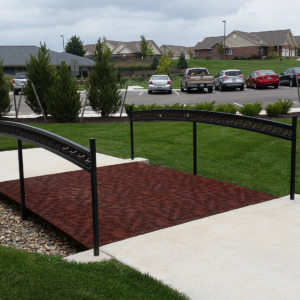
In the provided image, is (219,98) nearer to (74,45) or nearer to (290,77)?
(290,77)

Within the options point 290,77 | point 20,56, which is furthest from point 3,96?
point 20,56

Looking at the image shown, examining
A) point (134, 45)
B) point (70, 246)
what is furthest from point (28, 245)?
point (134, 45)

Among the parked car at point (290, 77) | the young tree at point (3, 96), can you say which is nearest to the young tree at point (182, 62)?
the parked car at point (290, 77)

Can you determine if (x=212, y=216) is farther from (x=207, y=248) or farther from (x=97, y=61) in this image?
(x=97, y=61)

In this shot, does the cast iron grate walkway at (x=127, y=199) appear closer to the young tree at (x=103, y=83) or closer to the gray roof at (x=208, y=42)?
the young tree at (x=103, y=83)

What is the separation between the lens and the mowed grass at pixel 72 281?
115 inches

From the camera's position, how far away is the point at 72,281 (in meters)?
3.11

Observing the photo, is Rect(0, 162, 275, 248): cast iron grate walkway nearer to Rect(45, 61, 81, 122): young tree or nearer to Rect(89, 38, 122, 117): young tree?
Rect(45, 61, 81, 122): young tree

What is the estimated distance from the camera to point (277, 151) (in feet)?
29.3

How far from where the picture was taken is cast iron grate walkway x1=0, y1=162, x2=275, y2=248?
4.42m

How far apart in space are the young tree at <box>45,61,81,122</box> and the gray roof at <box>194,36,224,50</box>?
284ft

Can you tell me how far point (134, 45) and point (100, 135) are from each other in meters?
99.3

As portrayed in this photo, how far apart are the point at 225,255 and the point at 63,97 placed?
12644 millimetres

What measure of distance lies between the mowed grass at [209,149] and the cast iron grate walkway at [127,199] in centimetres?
87
